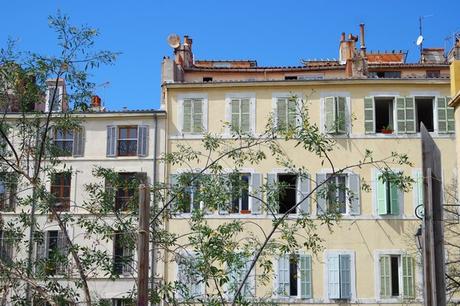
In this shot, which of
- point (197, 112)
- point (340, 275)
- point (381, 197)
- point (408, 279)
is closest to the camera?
point (408, 279)

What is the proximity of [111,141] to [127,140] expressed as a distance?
24.7 inches

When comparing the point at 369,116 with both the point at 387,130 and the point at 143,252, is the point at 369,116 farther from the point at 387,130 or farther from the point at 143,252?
the point at 143,252

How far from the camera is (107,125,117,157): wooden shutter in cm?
2986

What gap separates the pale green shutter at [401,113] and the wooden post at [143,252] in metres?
21.7

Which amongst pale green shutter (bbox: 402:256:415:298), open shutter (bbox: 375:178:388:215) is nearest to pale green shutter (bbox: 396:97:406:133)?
open shutter (bbox: 375:178:388:215)

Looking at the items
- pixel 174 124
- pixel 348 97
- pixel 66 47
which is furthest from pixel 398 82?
pixel 66 47

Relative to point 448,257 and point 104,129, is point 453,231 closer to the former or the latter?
point 448,257

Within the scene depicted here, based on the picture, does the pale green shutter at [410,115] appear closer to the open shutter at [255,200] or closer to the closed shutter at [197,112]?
the open shutter at [255,200]

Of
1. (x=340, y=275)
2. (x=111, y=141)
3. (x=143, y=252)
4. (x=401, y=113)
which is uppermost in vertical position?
(x=401, y=113)

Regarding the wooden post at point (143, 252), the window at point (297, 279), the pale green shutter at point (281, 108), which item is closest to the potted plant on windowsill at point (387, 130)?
the pale green shutter at point (281, 108)

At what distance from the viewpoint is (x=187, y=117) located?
30.0m

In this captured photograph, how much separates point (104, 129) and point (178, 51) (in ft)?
23.4

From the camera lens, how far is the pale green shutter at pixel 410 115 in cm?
2923

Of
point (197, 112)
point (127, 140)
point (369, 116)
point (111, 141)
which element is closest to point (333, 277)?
point (369, 116)
